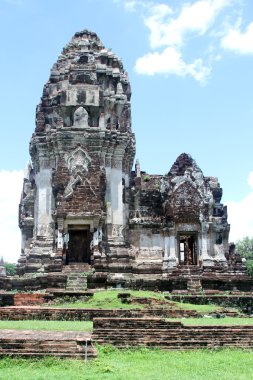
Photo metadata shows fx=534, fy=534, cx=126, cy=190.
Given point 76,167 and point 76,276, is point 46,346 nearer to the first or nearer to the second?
point 76,276

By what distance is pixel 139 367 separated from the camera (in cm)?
988

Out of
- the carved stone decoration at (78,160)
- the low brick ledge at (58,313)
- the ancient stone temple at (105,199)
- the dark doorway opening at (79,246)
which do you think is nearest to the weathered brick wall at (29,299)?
the low brick ledge at (58,313)

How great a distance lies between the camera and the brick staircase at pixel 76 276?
23.8 meters

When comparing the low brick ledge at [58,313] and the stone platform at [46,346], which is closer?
the stone platform at [46,346]

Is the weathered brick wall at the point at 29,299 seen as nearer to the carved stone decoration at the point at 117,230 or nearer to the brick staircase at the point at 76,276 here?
the brick staircase at the point at 76,276

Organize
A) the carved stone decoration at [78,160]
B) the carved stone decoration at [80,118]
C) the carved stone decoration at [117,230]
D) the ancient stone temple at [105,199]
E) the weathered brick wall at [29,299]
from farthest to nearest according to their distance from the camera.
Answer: the carved stone decoration at [80,118], the carved stone decoration at [117,230], the carved stone decoration at [78,160], the ancient stone temple at [105,199], the weathered brick wall at [29,299]

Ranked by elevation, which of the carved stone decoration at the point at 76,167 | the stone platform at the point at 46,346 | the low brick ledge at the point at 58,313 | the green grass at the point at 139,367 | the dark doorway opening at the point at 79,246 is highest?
the carved stone decoration at the point at 76,167

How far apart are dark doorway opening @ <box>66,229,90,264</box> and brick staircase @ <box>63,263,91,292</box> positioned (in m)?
0.86

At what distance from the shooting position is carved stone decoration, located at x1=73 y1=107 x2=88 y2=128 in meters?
27.6

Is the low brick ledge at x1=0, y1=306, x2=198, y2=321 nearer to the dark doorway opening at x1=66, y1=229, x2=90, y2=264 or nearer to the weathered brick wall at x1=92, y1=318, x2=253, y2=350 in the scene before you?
the weathered brick wall at x1=92, y1=318, x2=253, y2=350

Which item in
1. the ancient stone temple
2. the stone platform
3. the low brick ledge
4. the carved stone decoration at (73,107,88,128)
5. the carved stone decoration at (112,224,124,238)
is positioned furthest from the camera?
the carved stone decoration at (73,107,88,128)

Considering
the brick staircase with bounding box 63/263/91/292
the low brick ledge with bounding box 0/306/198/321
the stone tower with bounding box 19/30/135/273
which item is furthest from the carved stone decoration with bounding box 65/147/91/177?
the low brick ledge with bounding box 0/306/198/321

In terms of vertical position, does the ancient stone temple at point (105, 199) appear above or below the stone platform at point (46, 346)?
above

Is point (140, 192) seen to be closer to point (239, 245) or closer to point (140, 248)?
point (140, 248)
